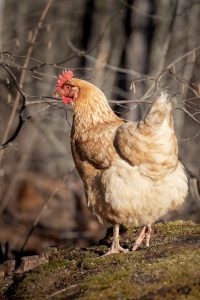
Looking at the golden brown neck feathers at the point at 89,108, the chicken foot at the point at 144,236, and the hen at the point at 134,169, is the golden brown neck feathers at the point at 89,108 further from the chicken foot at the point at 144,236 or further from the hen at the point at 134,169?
the chicken foot at the point at 144,236

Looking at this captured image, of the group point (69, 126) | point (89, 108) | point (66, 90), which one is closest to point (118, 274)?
point (89, 108)

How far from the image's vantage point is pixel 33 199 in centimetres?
1427

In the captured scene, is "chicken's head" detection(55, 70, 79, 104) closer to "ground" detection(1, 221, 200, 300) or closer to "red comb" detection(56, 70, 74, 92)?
"red comb" detection(56, 70, 74, 92)

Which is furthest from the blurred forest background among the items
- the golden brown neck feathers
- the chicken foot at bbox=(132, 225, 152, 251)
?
the chicken foot at bbox=(132, 225, 152, 251)

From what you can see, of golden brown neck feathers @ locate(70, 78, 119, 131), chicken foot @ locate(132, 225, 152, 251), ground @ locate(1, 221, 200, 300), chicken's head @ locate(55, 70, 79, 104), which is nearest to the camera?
ground @ locate(1, 221, 200, 300)

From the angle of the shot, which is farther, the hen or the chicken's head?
the chicken's head

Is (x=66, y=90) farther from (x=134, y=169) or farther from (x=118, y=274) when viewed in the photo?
(x=118, y=274)

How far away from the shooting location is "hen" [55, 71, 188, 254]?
18.5 feet

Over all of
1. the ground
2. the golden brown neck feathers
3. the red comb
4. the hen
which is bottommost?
the ground

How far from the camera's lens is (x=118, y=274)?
4707mm

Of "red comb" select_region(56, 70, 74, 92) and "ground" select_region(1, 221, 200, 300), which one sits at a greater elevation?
"red comb" select_region(56, 70, 74, 92)

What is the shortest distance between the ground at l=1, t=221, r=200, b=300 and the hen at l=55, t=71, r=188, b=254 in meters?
0.39

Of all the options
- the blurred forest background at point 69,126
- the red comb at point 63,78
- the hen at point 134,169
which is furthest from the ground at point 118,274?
the blurred forest background at point 69,126

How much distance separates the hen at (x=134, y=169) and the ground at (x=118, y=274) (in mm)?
391
